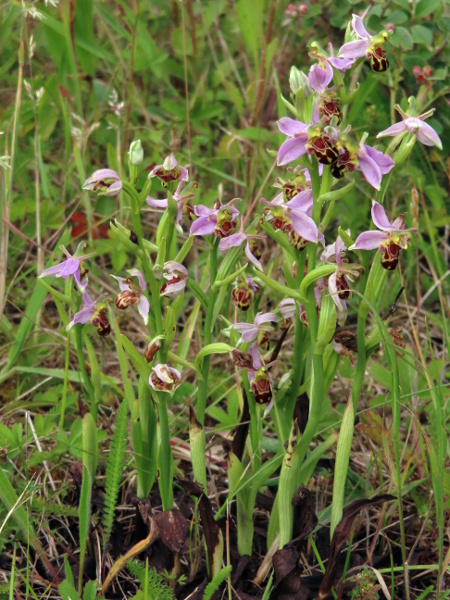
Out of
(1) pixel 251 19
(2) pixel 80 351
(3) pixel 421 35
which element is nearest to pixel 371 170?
(2) pixel 80 351

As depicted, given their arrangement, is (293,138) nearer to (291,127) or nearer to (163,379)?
(291,127)

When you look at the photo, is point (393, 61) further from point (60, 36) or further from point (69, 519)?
point (69, 519)

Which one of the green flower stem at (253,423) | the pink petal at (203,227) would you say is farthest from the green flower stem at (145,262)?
the green flower stem at (253,423)

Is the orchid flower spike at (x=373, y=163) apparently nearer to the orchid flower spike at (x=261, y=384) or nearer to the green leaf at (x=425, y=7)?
the orchid flower spike at (x=261, y=384)

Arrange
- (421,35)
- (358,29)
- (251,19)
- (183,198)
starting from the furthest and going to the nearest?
(251,19) → (421,35) → (183,198) → (358,29)

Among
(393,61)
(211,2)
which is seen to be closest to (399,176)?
(393,61)

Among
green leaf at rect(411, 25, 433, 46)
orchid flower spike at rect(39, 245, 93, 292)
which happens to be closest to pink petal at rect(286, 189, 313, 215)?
orchid flower spike at rect(39, 245, 93, 292)
